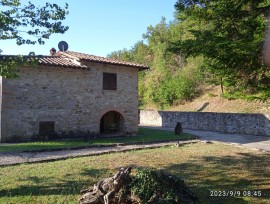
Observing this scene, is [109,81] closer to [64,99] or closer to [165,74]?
[64,99]

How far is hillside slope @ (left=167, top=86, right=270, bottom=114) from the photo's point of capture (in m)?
26.7

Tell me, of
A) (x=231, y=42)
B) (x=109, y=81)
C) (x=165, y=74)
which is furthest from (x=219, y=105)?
(x=231, y=42)

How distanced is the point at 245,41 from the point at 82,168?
593 cm

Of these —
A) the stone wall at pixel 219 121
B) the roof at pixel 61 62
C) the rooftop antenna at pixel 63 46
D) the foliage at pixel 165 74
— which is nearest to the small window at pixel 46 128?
the roof at pixel 61 62

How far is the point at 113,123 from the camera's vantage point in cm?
1966

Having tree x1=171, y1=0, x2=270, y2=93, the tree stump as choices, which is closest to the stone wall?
tree x1=171, y1=0, x2=270, y2=93

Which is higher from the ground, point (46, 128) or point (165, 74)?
point (165, 74)

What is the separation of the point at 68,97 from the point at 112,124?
165 inches

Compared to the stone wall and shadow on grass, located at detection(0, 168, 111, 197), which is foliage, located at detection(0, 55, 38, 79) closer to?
shadow on grass, located at detection(0, 168, 111, 197)

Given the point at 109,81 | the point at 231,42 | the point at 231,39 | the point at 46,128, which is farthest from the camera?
the point at 109,81

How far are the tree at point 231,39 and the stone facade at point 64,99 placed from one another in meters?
10.1

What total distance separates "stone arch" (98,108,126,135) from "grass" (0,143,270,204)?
20.6 ft

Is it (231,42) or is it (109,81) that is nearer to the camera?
(231,42)

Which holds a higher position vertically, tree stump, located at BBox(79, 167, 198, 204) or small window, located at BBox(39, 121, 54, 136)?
small window, located at BBox(39, 121, 54, 136)
